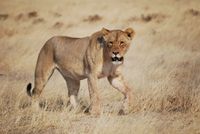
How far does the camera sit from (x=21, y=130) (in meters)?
7.46

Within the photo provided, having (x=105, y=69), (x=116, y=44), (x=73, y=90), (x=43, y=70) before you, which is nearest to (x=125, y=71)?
(x=73, y=90)

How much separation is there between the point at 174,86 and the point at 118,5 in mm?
18505

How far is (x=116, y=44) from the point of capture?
8.24 m

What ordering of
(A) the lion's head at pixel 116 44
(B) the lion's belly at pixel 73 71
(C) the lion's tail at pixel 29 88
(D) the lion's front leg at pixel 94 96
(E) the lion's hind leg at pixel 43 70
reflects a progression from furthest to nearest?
1. (E) the lion's hind leg at pixel 43 70
2. (C) the lion's tail at pixel 29 88
3. (B) the lion's belly at pixel 73 71
4. (D) the lion's front leg at pixel 94 96
5. (A) the lion's head at pixel 116 44

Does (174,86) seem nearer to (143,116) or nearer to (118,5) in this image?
(143,116)

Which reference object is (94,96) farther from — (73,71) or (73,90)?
(73,90)

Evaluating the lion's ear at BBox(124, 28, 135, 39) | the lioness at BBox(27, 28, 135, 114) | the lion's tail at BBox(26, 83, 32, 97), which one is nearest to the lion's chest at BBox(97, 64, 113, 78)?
the lioness at BBox(27, 28, 135, 114)

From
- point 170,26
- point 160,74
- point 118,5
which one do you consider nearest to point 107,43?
point 160,74

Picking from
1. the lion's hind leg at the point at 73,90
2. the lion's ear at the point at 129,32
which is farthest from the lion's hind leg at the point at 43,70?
the lion's ear at the point at 129,32

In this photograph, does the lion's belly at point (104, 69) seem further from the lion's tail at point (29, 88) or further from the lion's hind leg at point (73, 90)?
the lion's tail at point (29, 88)

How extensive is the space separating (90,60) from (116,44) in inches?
20.3

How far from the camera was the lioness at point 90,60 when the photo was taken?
8312 millimetres

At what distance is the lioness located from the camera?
27.3ft

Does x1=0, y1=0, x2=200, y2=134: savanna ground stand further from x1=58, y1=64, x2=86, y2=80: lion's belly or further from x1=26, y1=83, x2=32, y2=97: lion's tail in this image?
x1=58, y1=64, x2=86, y2=80: lion's belly
